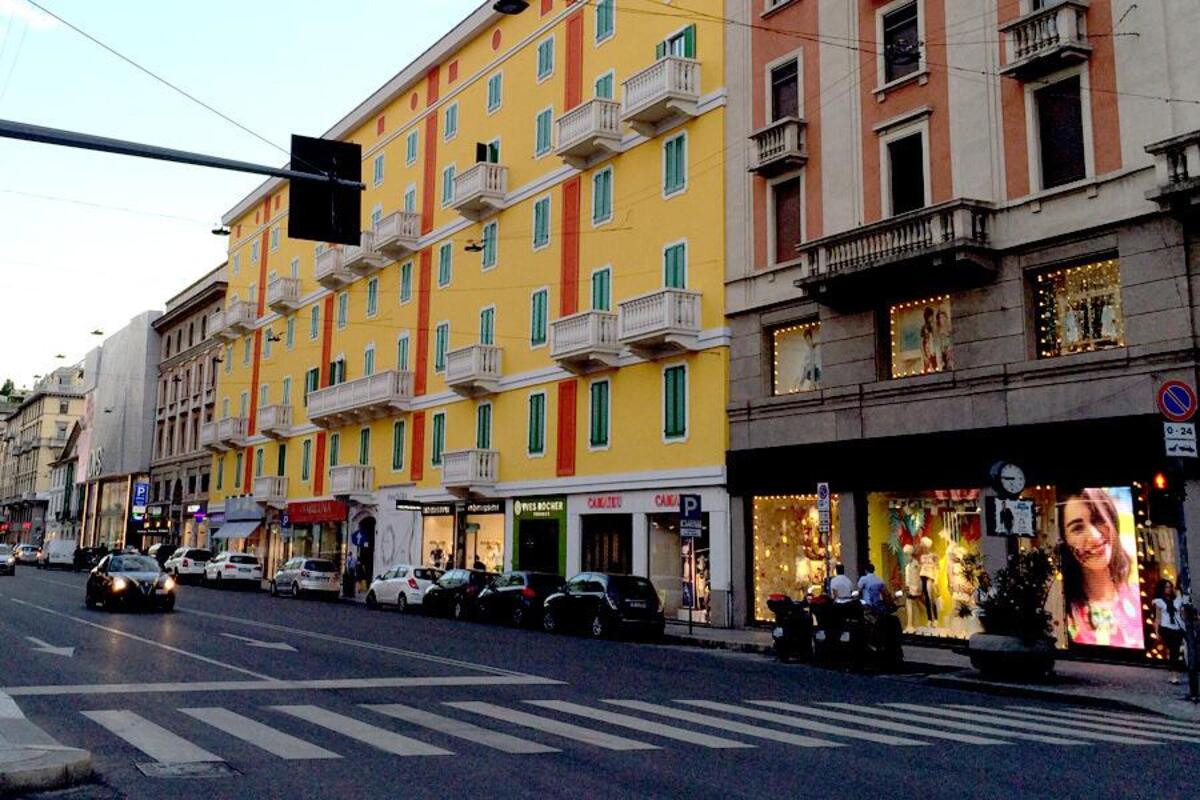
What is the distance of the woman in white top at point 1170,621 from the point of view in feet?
56.1

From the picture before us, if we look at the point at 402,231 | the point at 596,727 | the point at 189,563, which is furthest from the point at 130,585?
the point at 189,563

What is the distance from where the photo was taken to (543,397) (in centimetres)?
3378

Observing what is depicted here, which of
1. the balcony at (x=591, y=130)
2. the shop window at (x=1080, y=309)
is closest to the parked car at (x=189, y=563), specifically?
the balcony at (x=591, y=130)

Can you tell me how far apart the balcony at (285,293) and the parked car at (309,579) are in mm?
16258

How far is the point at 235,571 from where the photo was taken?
45219 mm

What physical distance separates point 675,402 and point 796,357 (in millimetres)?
4025

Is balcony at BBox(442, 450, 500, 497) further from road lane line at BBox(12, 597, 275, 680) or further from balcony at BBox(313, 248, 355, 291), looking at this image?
balcony at BBox(313, 248, 355, 291)

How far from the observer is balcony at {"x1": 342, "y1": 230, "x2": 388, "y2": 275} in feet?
144

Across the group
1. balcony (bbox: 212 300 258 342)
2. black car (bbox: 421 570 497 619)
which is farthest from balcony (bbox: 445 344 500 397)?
balcony (bbox: 212 300 258 342)

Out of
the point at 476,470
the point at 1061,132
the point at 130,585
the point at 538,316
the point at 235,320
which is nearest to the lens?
the point at 1061,132

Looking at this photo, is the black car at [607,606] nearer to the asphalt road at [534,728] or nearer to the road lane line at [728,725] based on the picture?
the asphalt road at [534,728]

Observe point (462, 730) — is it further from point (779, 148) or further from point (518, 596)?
point (779, 148)

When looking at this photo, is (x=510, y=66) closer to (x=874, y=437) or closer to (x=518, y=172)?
(x=518, y=172)

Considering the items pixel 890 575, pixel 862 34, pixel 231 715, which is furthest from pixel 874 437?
pixel 231 715
